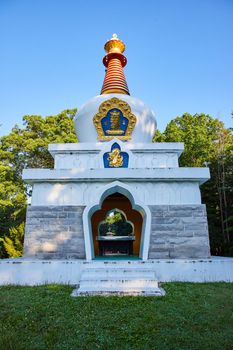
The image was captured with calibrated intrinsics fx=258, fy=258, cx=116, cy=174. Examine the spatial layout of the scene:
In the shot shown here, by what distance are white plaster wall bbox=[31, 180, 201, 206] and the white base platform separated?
6.78 feet

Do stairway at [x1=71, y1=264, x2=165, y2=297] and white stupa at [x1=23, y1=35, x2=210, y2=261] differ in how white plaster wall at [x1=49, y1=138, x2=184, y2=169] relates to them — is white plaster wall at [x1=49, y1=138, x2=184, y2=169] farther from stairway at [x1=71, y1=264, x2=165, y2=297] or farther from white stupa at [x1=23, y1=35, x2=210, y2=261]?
stairway at [x1=71, y1=264, x2=165, y2=297]

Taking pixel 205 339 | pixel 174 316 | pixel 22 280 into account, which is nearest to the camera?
pixel 205 339

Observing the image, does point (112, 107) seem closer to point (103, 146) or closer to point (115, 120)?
point (115, 120)

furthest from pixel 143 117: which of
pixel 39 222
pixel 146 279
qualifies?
pixel 146 279

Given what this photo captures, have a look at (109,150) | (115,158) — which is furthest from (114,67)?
(115,158)

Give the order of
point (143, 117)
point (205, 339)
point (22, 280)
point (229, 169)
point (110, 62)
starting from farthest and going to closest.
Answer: point (229, 169)
point (110, 62)
point (143, 117)
point (22, 280)
point (205, 339)

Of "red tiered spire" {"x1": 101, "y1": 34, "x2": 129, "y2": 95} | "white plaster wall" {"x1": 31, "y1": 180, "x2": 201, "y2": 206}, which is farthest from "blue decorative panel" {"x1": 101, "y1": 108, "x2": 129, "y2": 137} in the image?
"white plaster wall" {"x1": 31, "y1": 180, "x2": 201, "y2": 206}

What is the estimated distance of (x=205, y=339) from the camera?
3.83 metres

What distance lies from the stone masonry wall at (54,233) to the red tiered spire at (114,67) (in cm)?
691

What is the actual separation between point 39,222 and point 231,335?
6.60 m

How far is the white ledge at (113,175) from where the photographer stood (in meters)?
9.16

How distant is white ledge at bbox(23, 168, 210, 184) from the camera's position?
360 inches

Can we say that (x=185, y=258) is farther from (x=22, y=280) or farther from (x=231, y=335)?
(x=22, y=280)

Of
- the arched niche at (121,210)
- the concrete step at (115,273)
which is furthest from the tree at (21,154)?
the concrete step at (115,273)
